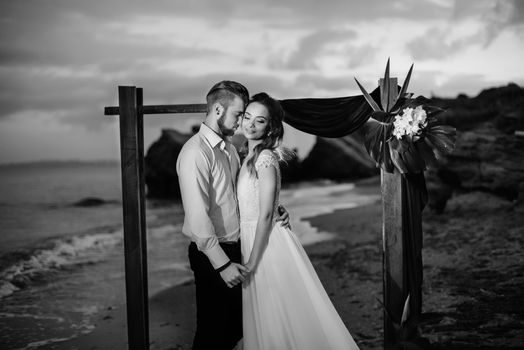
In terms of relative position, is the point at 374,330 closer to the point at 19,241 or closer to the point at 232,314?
the point at 232,314

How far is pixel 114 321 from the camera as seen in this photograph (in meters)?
6.13

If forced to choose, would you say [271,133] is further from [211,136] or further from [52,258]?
[52,258]

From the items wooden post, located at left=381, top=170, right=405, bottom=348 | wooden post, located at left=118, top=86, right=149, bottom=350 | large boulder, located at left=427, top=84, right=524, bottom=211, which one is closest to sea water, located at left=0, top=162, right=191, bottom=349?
wooden post, located at left=118, top=86, right=149, bottom=350

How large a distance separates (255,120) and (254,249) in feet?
2.37

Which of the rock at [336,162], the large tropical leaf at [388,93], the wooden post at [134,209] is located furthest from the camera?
the rock at [336,162]

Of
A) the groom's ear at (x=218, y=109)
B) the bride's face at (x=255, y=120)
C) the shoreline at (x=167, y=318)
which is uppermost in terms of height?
the groom's ear at (x=218, y=109)

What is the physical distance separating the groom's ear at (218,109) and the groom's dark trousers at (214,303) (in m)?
0.75

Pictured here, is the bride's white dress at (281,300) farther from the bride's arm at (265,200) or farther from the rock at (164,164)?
the rock at (164,164)

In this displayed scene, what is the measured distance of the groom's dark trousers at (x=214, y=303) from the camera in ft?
9.83

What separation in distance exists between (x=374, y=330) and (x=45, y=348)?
3307 millimetres

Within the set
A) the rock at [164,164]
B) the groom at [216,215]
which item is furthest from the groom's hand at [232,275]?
the rock at [164,164]

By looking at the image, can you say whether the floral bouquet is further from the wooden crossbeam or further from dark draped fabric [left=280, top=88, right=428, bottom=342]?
the wooden crossbeam

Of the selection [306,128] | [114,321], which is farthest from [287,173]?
[306,128]

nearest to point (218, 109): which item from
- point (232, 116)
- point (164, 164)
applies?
point (232, 116)
